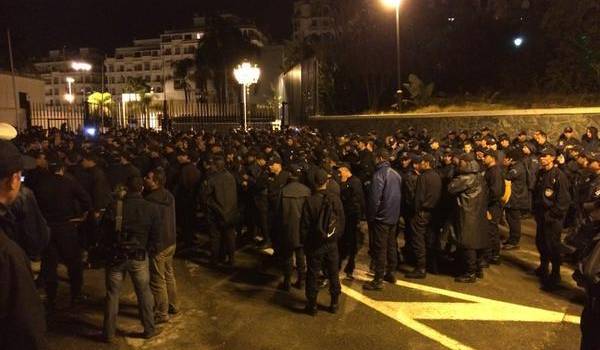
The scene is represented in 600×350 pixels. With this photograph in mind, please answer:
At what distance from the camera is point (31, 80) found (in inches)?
1288

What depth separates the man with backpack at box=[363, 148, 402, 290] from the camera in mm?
7543

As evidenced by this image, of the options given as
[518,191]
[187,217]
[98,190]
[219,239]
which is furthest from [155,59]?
[518,191]

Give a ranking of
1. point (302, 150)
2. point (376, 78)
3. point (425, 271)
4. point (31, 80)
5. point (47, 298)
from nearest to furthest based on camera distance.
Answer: point (47, 298) < point (425, 271) < point (302, 150) < point (376, 78) < point (31, 80)

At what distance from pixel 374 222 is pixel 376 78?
22776mm

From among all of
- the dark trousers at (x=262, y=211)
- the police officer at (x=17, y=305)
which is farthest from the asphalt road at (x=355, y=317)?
the police officer at (x=17, y=305)

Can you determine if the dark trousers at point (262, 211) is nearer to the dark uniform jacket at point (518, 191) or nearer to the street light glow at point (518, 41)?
the dark uniform jacket at point (518, 191)

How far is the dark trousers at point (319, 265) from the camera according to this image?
258 inches

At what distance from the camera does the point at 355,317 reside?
6664 millimetres

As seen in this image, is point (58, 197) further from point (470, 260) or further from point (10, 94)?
point (10, 94)

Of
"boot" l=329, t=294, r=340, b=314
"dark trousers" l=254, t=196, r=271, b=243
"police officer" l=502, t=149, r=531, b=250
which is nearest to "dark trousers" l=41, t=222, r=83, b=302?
"boot" l=329, t=294, r=340, b=314

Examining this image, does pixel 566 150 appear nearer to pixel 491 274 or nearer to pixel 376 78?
pixel 491 274

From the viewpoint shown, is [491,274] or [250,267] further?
[250,267]

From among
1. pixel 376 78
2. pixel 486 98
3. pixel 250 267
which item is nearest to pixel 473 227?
pixel 250 267

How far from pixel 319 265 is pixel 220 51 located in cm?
5993
